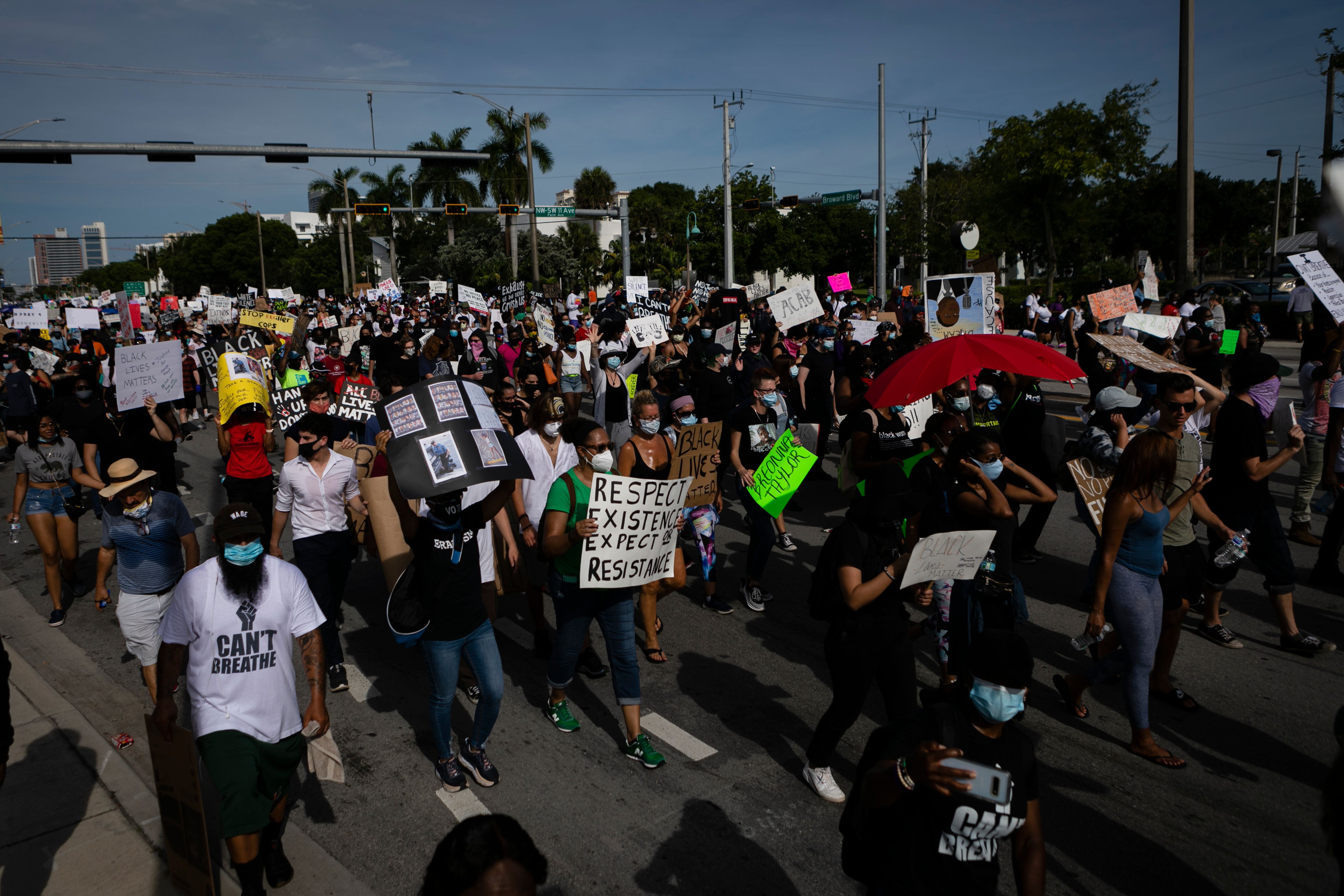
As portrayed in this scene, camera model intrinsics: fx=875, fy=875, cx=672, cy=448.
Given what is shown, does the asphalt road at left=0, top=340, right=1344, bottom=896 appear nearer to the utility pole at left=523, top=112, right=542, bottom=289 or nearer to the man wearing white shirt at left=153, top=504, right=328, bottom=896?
the man wearing white shirt at left=153, top=504, right=328, bottom=896

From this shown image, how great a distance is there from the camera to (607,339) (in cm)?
1078

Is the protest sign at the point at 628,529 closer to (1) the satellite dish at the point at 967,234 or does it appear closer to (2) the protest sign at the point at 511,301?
(1) the satellite dish at the point at 967,234

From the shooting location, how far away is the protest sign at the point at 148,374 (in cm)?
820

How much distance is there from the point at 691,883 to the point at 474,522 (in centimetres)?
195

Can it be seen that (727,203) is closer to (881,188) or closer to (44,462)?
(881,188)

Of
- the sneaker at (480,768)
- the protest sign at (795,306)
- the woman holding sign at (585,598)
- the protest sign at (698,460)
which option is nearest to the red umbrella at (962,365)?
the protest sign at (698,460)

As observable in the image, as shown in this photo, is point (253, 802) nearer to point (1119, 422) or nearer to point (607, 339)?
point (1119, 422)

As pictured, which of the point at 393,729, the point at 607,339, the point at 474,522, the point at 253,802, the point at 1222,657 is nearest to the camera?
the point at 253,802

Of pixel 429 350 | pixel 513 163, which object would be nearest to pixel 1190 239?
pixel 429 350

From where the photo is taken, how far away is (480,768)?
4598 mm

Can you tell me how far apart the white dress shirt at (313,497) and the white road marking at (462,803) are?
1.97 m

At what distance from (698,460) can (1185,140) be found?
1172 centimetres

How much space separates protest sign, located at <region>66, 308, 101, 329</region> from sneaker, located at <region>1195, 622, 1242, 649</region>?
84.2 feet

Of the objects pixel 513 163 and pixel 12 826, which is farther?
pixel 513 163
